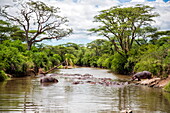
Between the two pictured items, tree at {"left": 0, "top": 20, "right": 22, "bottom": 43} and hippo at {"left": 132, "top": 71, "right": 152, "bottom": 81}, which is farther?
tree at {"left": 0, "top": 20, "right": 22, "bottom": 43}

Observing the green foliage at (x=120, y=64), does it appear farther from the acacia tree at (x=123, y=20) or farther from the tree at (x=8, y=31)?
the tree at (x=8, y=31)

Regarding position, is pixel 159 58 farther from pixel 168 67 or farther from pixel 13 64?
pixel 13 64

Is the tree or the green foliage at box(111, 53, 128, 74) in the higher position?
the tree

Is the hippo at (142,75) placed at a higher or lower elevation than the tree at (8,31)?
lower

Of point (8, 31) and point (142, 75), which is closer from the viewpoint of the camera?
point (142, 75)

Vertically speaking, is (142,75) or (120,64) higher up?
(120,64)

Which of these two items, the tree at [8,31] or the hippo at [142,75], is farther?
the tree at [8,31]

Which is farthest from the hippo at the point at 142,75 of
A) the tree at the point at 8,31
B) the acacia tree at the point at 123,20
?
the tree at the point at 8,31

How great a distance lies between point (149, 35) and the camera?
148 feet

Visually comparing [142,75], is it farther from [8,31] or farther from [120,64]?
[8,31]

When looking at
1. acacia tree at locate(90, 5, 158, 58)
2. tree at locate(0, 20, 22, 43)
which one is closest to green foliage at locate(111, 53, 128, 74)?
acacia tree at locate(90, 5, 158, 58)

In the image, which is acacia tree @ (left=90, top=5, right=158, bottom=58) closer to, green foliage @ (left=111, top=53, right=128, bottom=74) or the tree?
green foliage @ (left=111, top=53, right=128, bottom=74)

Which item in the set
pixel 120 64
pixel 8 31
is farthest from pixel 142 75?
pixel 8 31

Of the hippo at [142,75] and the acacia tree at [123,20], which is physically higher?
the acacia tree at [123,20]
